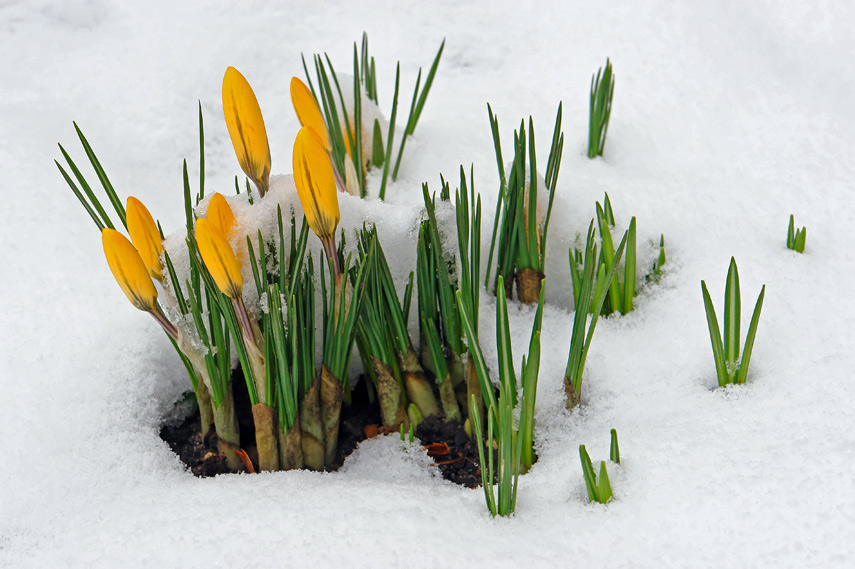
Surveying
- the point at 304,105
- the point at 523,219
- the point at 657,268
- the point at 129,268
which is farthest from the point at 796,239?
the point at 129,268

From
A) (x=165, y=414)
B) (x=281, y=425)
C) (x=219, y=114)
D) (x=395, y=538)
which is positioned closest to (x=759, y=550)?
(x=395, y=538)

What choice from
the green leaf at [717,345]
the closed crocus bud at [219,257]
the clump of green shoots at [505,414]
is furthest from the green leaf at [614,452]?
the closed crocus bud at [219,257]

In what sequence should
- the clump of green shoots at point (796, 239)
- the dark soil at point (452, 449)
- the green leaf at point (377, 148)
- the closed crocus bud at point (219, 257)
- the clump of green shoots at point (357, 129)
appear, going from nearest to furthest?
the closed crocus bud at point (219, 257), the dark soil at point (452, 449), the clump of green shoots at point (796, 239), the clump of green shoots at point (357, 129), the green leaf at point (377, 148)

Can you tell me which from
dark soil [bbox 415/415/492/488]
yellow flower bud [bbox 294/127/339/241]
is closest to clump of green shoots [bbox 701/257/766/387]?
dark soil [bbox 415/415/492/488]

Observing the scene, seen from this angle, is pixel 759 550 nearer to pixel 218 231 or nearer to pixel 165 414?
pixel 218 231

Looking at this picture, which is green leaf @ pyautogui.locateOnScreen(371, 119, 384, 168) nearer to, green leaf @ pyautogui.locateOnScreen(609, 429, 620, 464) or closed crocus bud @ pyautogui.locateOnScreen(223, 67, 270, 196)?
closed crocus bud @ pyautogui.locateOnScreen(223, 67, 270, 196)

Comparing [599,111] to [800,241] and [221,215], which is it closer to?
[800,241]

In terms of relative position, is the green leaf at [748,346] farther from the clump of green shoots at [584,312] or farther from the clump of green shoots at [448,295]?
the clump of green shoots at [448,295]
